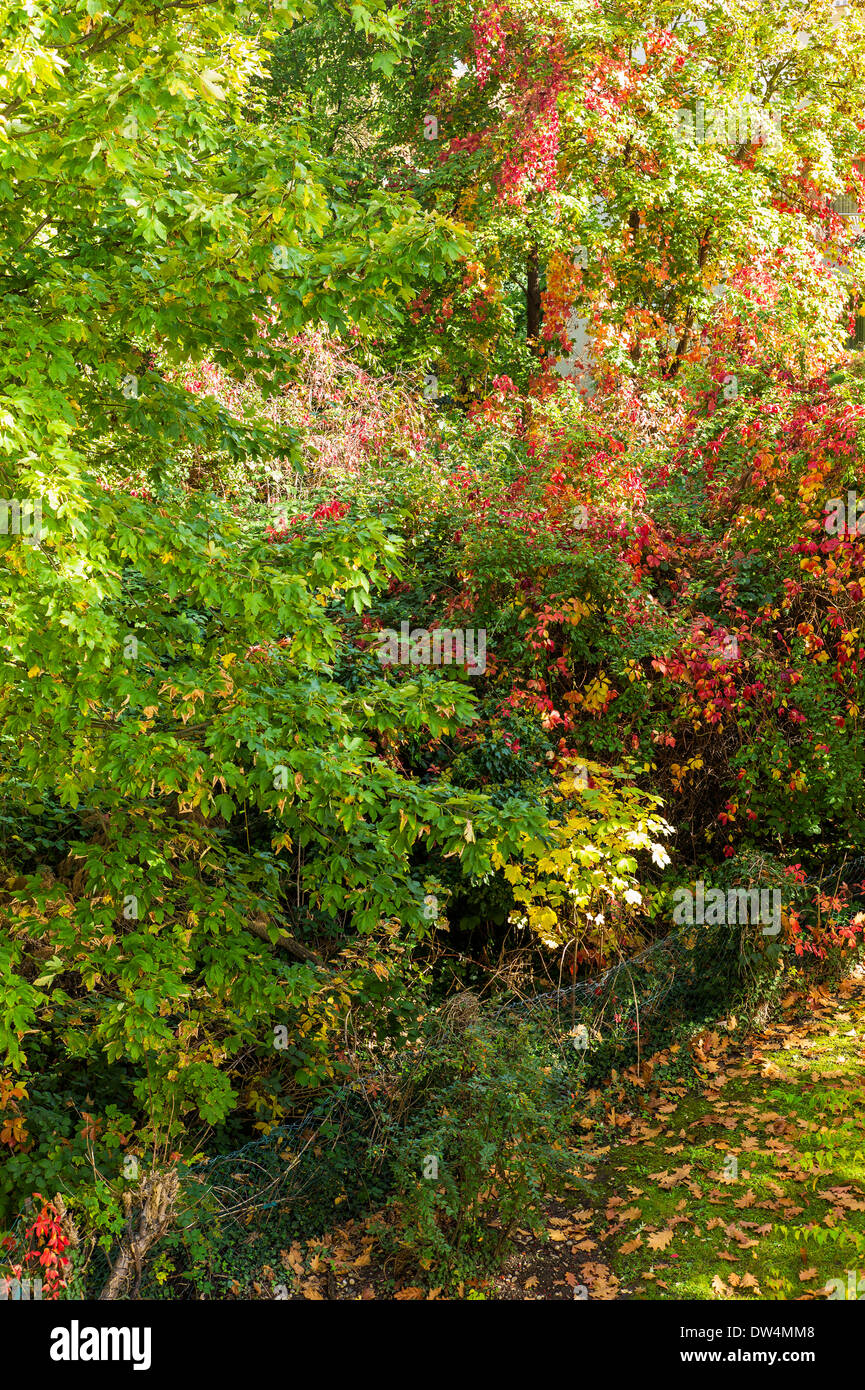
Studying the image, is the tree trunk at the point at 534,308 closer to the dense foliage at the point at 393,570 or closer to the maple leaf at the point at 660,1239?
the dense foliage at the point at 393,570

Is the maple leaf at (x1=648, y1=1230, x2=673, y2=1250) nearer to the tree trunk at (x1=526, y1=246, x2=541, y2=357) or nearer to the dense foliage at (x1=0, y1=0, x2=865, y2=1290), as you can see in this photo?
the dense foliage at (x1=0, y1=0, x2=865, y2=1290)

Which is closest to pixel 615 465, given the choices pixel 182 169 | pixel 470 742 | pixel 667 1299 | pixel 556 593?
pixel 556 593

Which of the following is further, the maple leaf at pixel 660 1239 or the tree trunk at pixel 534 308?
the tree trunk at pixel 534 308

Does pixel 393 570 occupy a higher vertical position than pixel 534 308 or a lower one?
lower

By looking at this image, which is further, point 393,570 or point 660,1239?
point 660,1239

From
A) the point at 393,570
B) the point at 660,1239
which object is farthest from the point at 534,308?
the point at 660,1239

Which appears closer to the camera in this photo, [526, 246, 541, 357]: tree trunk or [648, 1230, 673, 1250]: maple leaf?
[648, 1230, 673, 1250]: maple leaf

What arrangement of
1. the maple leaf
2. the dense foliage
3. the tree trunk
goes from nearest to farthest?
the dense foliage
the maple leaf
the tree trunk

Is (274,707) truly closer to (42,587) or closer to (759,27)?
(42,587)

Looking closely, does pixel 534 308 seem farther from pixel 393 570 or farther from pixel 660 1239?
pixel 660 1239

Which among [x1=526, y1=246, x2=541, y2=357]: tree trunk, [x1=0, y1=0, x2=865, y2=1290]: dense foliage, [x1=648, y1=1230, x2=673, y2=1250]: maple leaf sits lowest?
[x1=648, y1=1230, x2=673, y2=1250]: maple leaf

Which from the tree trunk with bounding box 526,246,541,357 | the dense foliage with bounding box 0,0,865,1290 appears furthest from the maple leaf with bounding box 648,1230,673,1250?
the tree trunk with bounding box 526,246,541,357

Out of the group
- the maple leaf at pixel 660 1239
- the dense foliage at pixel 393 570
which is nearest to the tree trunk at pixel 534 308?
the dense foliage at pixel 393 570
